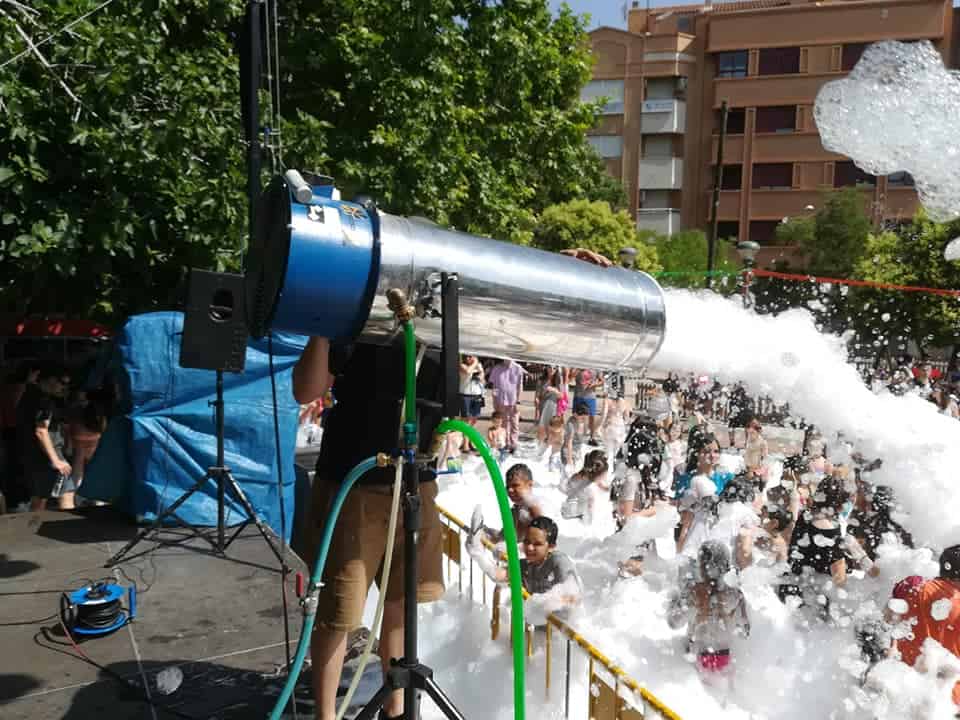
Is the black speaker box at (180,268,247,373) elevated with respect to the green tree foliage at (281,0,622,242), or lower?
lower

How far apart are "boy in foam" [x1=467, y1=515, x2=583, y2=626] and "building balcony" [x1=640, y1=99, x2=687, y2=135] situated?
3359 centimetres

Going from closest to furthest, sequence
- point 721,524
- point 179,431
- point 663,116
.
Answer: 1. point 721,524
2. point 179,431
3. point 663,116

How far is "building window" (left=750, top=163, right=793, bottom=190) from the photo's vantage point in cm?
3316

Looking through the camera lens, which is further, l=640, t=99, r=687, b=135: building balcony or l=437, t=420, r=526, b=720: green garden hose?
l=640, t=99, r=687, b=135: building balcony

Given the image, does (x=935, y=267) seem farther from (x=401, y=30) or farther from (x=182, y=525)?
(x=182, y=525)

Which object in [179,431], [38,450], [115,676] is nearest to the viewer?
[115,676]

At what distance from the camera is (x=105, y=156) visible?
17.5ft

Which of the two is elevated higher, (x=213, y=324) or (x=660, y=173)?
(x=660, y=173)

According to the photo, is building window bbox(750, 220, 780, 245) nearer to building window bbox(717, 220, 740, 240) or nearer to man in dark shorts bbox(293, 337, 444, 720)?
building window bbox(717, 220, 740, 240)

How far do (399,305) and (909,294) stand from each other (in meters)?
19.3

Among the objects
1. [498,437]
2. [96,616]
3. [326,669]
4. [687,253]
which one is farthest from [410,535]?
[687,253]

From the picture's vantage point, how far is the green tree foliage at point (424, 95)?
323 inches

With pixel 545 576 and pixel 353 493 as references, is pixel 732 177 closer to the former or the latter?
pixel 545 576

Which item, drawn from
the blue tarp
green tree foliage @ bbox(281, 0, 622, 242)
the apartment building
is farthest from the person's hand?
the apartment building
